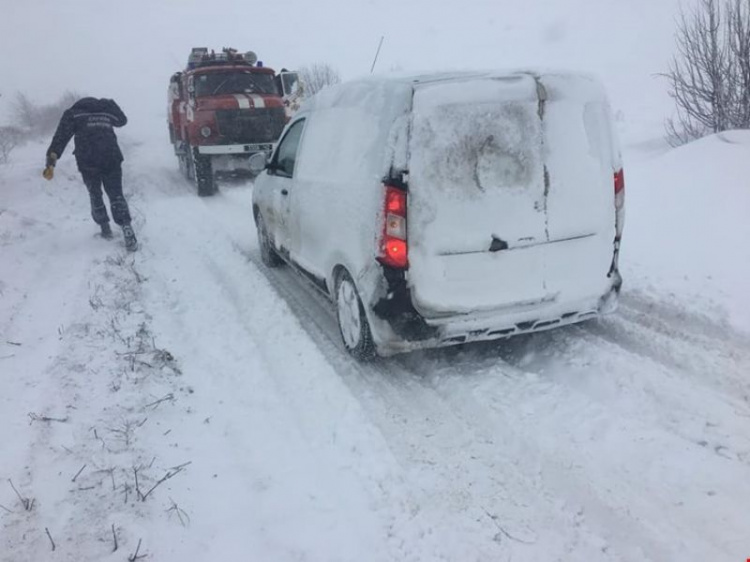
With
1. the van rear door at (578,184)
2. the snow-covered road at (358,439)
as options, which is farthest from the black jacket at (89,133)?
the van rear door at (578,184)

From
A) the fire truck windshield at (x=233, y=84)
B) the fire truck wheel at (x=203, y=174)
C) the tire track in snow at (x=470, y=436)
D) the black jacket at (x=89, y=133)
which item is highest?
the fire truck windshield at (x=233, y=84)

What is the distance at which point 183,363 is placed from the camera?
4234mm

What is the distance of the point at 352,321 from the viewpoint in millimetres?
4109

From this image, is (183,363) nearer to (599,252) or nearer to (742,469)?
(599,252)

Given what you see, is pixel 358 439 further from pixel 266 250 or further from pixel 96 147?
pixel 96 147

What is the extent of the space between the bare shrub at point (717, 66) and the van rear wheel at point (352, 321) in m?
8.78

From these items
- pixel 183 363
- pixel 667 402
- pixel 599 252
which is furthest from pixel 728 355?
pixel 183 363

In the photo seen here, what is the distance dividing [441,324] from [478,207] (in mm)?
778

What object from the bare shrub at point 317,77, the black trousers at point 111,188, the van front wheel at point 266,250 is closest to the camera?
the van front wheel at point 266,250

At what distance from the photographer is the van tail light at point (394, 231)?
11.3 feet

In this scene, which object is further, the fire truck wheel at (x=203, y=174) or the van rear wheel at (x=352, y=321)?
the fire truck wheel at (x=203, y=174)

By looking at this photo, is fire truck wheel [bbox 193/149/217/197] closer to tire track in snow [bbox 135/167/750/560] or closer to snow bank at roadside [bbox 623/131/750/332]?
snow bank at roadside [bbox 623/131/750/332]

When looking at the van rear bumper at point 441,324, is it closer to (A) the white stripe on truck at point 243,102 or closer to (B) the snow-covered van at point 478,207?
(B) the snow-covered van at point 478,207

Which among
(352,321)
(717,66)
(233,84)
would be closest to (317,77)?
(233,84)
